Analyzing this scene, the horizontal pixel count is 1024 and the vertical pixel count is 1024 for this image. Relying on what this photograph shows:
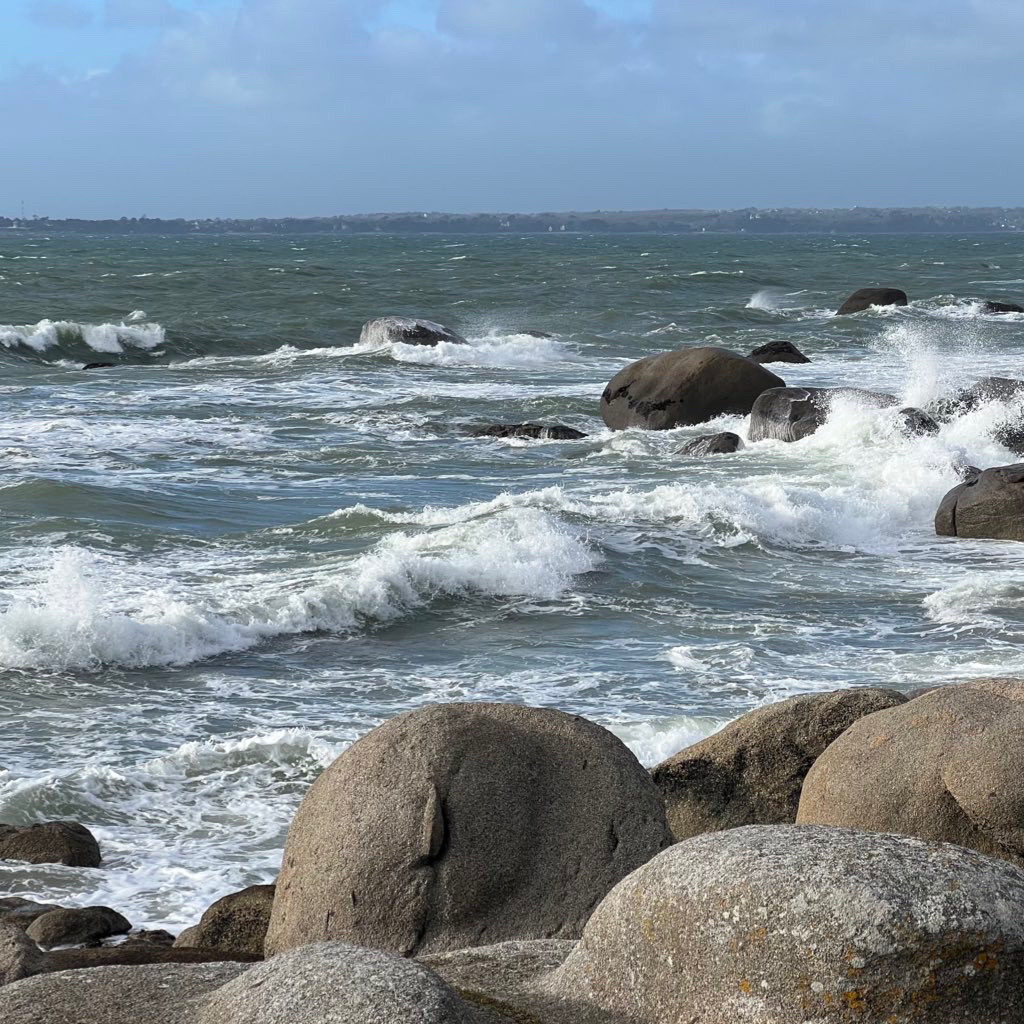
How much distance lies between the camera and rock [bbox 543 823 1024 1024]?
2.74 meters

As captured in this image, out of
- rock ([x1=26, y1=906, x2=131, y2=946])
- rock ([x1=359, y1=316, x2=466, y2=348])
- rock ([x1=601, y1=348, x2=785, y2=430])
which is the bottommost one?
rock ([x1=26, y1=906, x2=131, y2=946])

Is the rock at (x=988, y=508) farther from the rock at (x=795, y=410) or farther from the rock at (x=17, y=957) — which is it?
the rock at (x=17, y=957)

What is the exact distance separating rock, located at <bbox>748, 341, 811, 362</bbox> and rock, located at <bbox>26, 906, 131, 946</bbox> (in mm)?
24396

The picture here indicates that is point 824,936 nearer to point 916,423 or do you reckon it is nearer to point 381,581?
point 381,581

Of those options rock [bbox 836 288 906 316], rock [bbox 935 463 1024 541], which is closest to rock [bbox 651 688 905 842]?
Answer: rock [bbox 935 463 1024 541]

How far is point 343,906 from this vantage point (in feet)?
15.0

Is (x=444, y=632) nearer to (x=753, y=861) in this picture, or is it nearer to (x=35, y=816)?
(x=35, y=816)

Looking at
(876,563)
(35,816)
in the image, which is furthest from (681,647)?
(35,816)

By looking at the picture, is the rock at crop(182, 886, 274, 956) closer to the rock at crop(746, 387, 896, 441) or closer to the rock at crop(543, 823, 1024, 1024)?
the rock at crop(543, 823, 1024, 1024)

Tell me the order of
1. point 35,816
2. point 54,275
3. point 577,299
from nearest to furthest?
point 35,816
point 577,299
point 54,275

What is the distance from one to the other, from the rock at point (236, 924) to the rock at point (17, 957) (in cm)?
120

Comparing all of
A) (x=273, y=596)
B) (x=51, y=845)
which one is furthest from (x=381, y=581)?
(x=51, y=845)

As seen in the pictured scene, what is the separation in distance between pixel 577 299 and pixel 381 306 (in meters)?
6.64

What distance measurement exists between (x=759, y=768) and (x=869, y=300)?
38809mm
